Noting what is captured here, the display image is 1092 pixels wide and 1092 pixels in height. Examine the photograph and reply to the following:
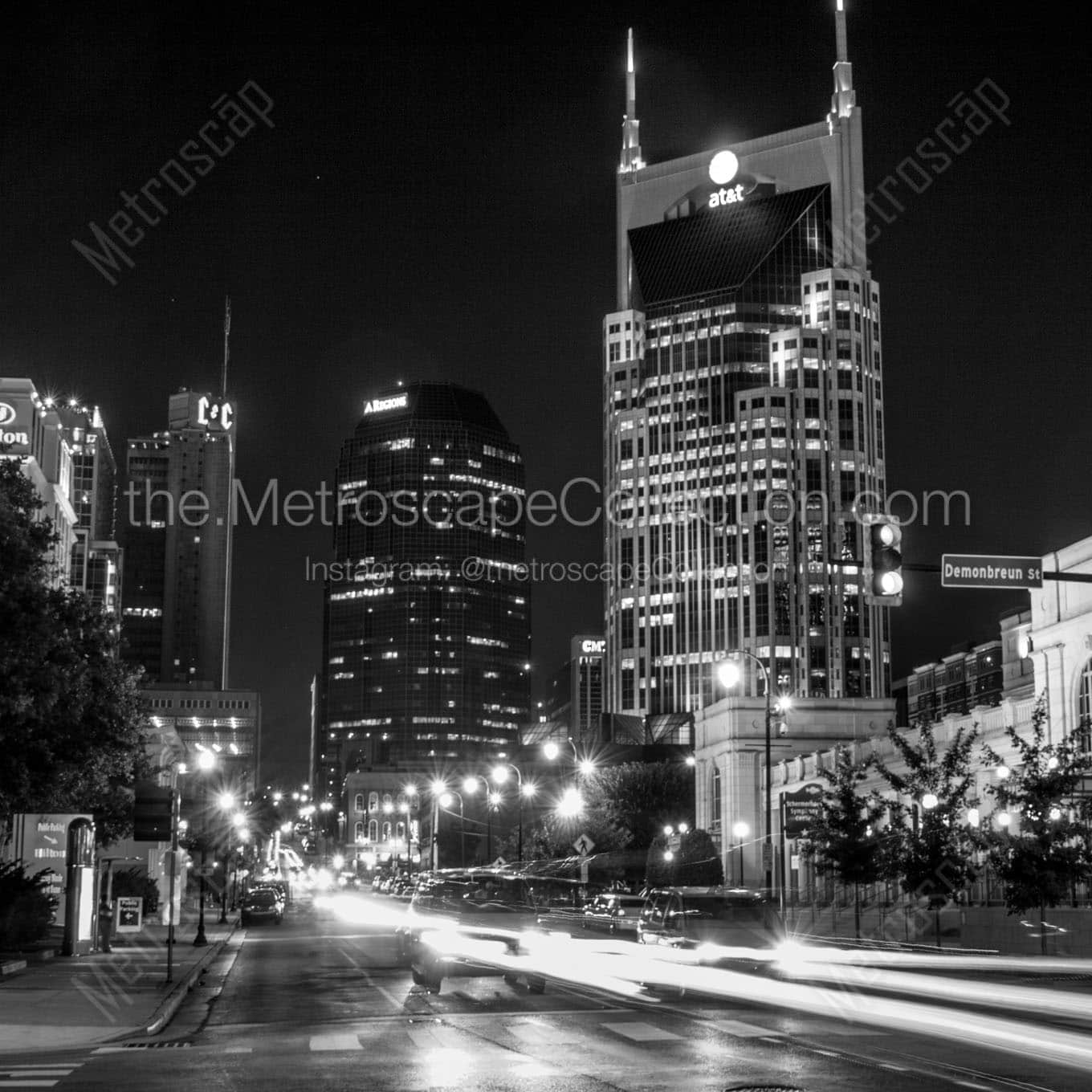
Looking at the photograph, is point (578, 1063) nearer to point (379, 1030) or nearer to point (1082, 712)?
point (379, 1030)

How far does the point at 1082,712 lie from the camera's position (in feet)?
170

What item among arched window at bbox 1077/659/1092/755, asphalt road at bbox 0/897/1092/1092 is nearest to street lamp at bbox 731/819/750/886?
arched window at bbox 1077/659/1092/755

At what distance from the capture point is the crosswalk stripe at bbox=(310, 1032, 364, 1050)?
1944 cm

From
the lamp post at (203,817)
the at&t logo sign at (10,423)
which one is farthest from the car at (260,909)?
the at&t logo sign at (10,423)

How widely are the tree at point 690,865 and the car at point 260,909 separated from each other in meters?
22.2

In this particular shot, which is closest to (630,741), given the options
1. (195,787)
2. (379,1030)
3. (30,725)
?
(195,787)

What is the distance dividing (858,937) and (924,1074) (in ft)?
102

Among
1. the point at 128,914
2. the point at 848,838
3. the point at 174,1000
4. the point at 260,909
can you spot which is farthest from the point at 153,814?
the point at 260,909

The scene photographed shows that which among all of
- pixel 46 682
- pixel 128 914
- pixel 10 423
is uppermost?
pixel 10 423

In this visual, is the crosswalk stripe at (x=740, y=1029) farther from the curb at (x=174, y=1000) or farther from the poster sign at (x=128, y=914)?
the poster sign at (x=128, y=914)

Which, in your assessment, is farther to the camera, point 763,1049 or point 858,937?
point 858,937

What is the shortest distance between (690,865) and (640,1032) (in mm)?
64533

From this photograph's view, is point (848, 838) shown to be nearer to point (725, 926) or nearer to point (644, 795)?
point (725, 926)

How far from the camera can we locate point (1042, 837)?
127 feet
